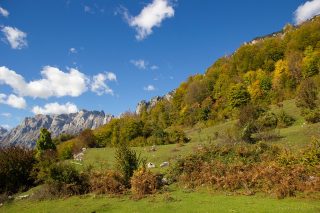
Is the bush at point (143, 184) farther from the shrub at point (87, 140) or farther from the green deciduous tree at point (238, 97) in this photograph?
the green deciduous tree at point (238, 97)

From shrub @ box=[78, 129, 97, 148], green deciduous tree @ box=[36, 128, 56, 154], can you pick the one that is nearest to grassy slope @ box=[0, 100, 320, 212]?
green deciduous tree @ box=[36, 128, 56, 154]

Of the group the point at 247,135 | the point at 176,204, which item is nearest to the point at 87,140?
the point at 247,135

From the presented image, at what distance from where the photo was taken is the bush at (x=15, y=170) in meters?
32.4

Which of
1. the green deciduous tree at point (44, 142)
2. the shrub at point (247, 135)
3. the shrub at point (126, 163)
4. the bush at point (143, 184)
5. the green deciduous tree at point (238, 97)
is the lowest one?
the bush at point (143, 184)

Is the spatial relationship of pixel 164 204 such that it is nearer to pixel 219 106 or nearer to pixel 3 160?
pixel 3 160

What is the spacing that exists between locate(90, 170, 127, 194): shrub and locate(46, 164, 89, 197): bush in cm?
79

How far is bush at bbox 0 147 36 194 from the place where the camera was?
3244cm

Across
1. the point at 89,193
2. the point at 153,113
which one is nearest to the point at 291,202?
the point at 89,193

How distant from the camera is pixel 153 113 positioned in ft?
399

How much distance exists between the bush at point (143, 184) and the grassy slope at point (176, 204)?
91 cm

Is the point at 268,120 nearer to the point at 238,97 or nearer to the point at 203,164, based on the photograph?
the point at 203,164

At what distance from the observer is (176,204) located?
2047cm

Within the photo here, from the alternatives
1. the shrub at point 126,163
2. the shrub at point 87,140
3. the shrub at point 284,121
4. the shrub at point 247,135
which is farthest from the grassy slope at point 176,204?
the shrub at point 87,140

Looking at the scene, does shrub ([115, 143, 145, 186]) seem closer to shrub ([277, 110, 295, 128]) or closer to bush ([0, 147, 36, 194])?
bush ([0, 147, 36, 194])
